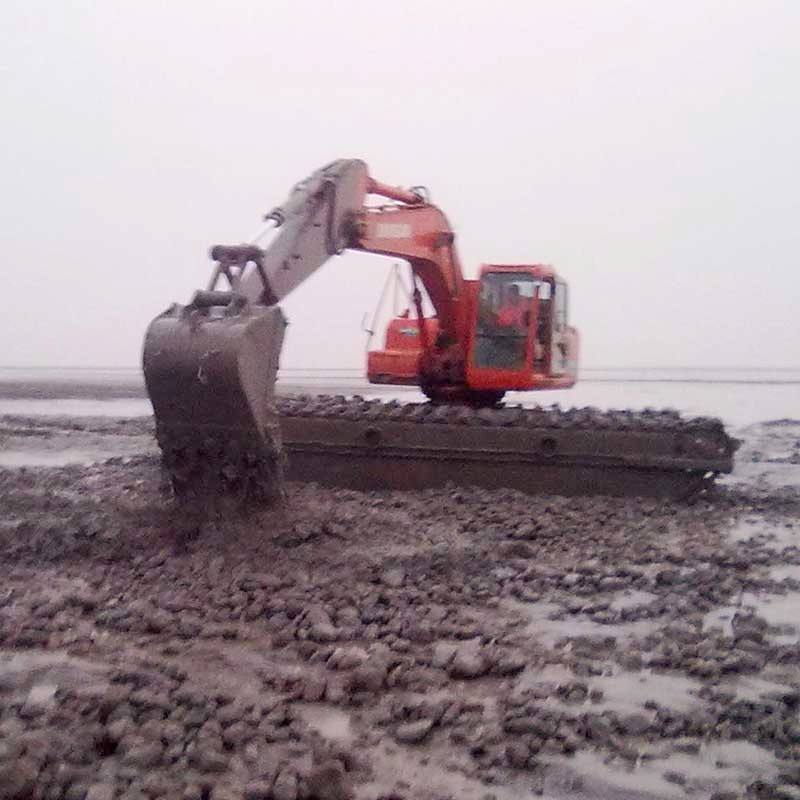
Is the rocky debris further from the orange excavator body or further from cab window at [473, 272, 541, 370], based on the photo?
cab window at [473, 272, 541, 370]

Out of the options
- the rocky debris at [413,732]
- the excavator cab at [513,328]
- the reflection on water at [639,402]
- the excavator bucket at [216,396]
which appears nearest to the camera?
the rocky debris at [413,732]

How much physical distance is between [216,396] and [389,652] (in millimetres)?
2232

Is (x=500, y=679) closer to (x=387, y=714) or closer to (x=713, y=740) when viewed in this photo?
(x=387, y=714)

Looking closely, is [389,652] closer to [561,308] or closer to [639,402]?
[561,308]

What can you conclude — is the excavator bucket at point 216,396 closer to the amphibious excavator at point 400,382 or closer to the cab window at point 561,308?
the amphibious excavator at point 400,382

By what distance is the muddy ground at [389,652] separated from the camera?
3.10 m

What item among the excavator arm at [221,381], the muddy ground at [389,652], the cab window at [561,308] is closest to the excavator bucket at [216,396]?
the excavator arm at [221,381]

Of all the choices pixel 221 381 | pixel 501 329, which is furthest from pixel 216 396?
pixel 501 329

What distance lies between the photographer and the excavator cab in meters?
9.61

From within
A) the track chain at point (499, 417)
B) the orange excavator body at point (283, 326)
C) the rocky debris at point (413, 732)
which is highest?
the orange excavator body at point (283, 326)

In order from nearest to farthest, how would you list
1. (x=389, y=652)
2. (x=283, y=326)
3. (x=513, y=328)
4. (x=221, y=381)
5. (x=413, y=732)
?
(x=413, y=732), (x=389, y=652), (x=221, y=381), (x=283, y=326), (x=513, y=328)

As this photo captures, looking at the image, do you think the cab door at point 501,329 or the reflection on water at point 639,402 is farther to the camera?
the reflection on water at point 639,402

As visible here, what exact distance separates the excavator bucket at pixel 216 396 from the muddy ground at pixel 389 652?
0.85 ft

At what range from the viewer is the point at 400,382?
34.9 ft
